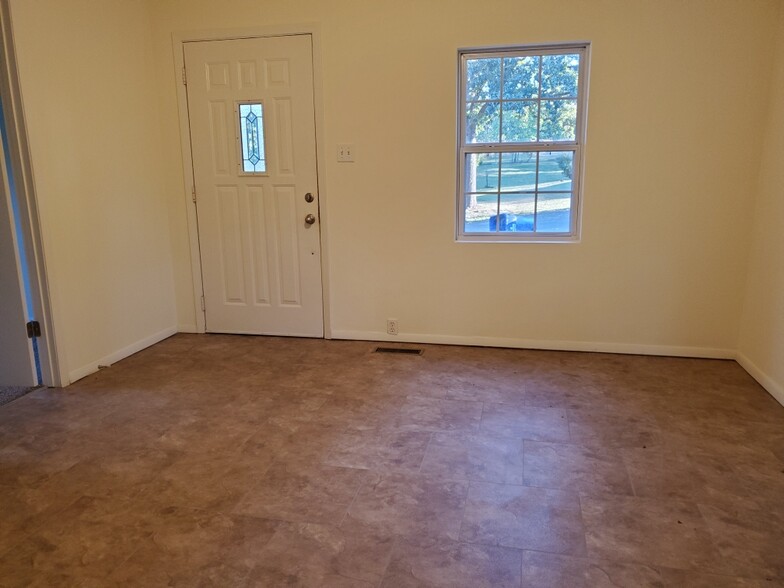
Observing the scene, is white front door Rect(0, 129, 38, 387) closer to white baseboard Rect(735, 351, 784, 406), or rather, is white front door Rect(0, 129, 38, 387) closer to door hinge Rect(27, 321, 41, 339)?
door hinge Rect(27, 321, 41, 339)

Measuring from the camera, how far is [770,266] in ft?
9.96

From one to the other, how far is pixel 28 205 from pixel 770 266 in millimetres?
4114

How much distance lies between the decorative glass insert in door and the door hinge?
1.64 meters

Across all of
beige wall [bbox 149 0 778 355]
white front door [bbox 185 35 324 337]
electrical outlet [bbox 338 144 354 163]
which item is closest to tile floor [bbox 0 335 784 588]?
beige wall [bbox 149 0 778 355]

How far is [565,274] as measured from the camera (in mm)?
3559

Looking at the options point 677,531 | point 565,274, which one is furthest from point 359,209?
point 677,531

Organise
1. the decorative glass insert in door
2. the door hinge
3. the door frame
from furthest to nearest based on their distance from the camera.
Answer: the decorative glass insert in door → the door frame → the door hinge

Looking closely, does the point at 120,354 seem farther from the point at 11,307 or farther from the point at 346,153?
the point at 346,153

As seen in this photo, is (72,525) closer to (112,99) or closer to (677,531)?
(677,531)

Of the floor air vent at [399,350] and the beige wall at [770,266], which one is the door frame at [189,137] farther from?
the beige wall at [770,266]

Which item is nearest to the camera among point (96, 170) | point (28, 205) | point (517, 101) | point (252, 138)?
point (28, 205)

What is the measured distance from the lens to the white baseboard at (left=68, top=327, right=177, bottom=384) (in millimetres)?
3205

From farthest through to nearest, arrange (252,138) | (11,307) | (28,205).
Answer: (252,138), (11,307), (28,205)

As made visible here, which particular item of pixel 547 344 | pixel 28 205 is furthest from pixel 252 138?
pixel 547 344
